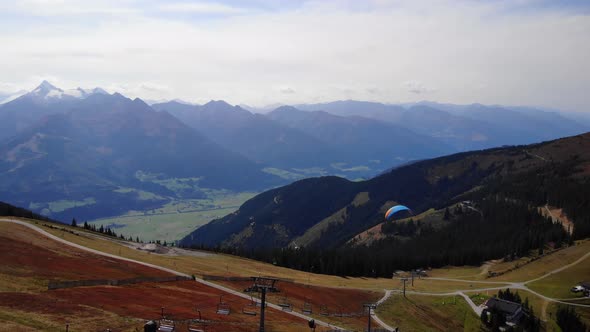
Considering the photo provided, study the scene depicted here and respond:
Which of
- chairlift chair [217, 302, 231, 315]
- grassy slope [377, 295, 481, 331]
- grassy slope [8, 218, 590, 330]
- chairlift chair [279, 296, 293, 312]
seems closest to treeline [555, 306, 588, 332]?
grassy slope [8, 218, 590, 330]

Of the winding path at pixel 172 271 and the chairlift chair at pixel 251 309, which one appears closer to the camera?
the chairlift chair at pixel 251 309

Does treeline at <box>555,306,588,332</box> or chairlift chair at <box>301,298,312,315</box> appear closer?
Answer: chairlift chair at <box>301,298,312,315</box>

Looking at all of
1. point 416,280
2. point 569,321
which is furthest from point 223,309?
point 416,280

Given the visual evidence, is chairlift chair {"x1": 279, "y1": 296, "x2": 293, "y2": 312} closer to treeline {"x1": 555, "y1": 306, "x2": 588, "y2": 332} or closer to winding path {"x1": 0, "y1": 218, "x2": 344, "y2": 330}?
winding path {"x1": 0, "y1": 218, "x2": 344, "y2": 330}

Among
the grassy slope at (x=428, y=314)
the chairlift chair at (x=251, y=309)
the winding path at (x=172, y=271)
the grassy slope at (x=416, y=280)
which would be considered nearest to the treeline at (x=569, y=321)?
the grassy slope at (x=416, y=280)

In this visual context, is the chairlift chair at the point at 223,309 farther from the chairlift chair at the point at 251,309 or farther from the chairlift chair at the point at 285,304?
the chairlift chair at the point at 285,304

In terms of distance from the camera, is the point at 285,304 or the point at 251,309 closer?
the point at 251,309

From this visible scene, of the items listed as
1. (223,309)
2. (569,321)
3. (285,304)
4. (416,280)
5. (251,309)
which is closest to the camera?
(223,309)

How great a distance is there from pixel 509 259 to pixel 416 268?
108ft

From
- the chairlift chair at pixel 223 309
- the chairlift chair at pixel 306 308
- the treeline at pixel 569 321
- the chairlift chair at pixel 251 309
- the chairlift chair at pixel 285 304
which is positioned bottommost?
the treeline at pixel 569 321

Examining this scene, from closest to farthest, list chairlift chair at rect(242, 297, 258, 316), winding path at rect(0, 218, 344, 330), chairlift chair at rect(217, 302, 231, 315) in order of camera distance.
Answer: chairlift chair at rect(217, 302, 231, 315)
chairlift chair at rect(242, 297, 258, 316)
winding path at rect(0, 218, 344, 330)

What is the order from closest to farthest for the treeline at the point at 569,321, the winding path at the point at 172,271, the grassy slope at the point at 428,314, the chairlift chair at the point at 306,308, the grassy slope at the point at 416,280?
the winding path at the point at 172,271 → the chairlift chair at the point at 306,308 → the grassy slope at the point at 428,314 → the grassy slope at the point at 416,280 → the treeline at the point at 569,321

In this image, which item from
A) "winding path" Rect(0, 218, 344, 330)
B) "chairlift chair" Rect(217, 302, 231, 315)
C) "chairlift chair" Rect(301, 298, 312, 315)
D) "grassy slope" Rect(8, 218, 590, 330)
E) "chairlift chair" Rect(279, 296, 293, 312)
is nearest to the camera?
"chairlift chair" Rect(217, 302, 231, 315)

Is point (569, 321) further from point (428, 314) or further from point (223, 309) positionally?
point (223, 309)
